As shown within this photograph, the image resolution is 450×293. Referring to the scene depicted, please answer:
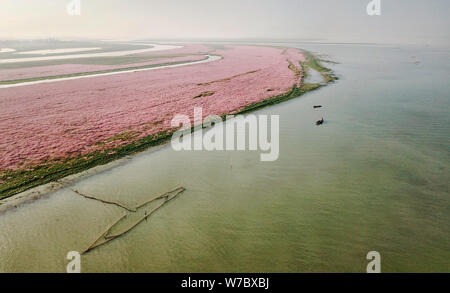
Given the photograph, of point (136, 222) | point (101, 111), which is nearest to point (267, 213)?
point (136, 222)

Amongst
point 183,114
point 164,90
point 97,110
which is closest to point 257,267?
point 183,114

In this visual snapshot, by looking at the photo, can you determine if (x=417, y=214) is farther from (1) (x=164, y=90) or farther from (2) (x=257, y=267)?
(1) (x=164, y=90)

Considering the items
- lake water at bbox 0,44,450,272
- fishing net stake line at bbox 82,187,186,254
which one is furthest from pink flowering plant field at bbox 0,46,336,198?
fishing net stake line at bbox 82,187,186,254

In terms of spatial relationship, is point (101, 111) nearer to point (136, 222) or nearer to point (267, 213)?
point (136, 222)

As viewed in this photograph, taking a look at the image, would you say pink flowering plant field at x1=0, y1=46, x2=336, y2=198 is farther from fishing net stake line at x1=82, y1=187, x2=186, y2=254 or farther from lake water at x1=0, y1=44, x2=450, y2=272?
fishing net stake line at x1=82, y1=187, x2=186, y2=254

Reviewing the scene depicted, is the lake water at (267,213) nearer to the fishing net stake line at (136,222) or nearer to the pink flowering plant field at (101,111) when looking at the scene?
the fishing net stake line at (136,222)

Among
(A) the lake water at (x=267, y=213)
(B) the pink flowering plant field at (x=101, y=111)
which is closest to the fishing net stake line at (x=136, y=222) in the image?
(A) the lake water at (x=267, y=213)
